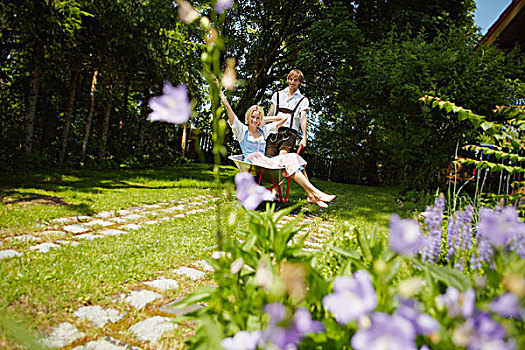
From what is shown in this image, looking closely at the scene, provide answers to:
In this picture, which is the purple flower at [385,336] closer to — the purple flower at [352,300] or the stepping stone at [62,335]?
the purple flower at [352,300]

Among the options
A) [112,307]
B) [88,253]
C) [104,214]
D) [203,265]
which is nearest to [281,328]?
[112,307]

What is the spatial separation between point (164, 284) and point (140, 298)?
0.20 metres

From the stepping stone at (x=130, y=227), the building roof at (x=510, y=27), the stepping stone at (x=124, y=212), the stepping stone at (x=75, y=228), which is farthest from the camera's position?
the building roof at (x=510, y=27)

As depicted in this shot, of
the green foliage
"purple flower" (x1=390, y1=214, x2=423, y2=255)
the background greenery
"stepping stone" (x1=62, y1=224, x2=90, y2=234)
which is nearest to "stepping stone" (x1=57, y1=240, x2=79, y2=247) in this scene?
"stepping stone" (x1=62, y1=224, x2=90, y2=234)

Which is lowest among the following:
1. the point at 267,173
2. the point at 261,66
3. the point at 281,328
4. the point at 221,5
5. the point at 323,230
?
the point at 323,230

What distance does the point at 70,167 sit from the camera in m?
8.14

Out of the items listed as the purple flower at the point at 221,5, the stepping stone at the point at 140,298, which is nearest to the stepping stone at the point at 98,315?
the stepping stone at the point at 140,298

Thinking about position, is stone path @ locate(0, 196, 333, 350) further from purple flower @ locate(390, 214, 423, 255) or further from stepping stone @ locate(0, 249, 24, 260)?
purple flower @ locate(390, 214, 423, 255)

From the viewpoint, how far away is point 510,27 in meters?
6.62

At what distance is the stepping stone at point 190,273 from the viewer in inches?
81.9

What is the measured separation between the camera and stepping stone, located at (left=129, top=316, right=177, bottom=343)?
138 centimetres

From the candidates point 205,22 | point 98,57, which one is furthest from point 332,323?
point 98,57

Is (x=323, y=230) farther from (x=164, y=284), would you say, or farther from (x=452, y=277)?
(x=452, y=277)

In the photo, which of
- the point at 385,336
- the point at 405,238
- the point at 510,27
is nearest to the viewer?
the point at 385,336
